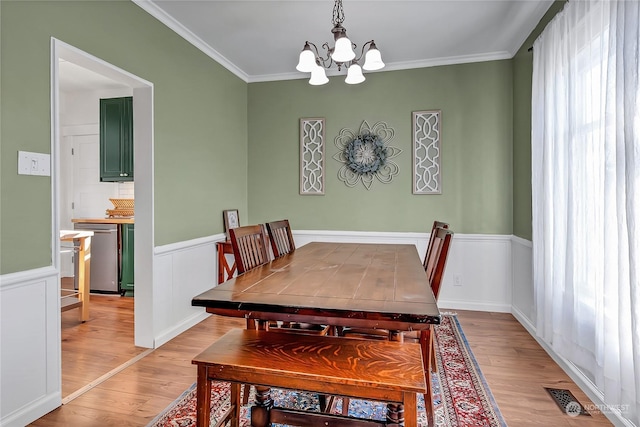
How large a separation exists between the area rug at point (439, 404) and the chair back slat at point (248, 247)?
76cm

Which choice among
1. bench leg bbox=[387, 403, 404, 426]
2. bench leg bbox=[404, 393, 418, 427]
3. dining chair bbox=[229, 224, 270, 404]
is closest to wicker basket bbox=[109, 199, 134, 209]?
dining chair bbox=[229, 224, 270, 404]

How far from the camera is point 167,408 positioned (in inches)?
74.0

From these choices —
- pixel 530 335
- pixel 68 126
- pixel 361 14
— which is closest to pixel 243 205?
pixel 361 14

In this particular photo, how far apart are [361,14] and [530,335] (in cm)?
298

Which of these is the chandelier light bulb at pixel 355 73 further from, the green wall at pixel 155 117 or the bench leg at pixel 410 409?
the bench leg at pixel 410 409

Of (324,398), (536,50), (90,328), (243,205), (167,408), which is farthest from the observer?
(243,205)

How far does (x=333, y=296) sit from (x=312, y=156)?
2.84 metres

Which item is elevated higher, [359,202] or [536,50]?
[536,50]

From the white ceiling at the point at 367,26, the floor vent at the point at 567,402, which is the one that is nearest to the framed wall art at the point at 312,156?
the white ceiling at the point at 367,26

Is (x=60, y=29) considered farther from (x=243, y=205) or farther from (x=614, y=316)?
(x=614, y=316)

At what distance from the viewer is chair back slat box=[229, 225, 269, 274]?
1922 millimetres

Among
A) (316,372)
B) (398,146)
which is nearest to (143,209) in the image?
(316,372)

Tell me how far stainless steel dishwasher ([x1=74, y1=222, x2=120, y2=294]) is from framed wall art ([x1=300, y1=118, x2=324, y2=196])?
2.35m

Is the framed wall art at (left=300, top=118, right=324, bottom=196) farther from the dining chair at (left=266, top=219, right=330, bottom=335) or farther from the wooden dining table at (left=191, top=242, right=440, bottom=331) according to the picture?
the wooden dining table at (left=191, top=242, right=440, bottom=331)
